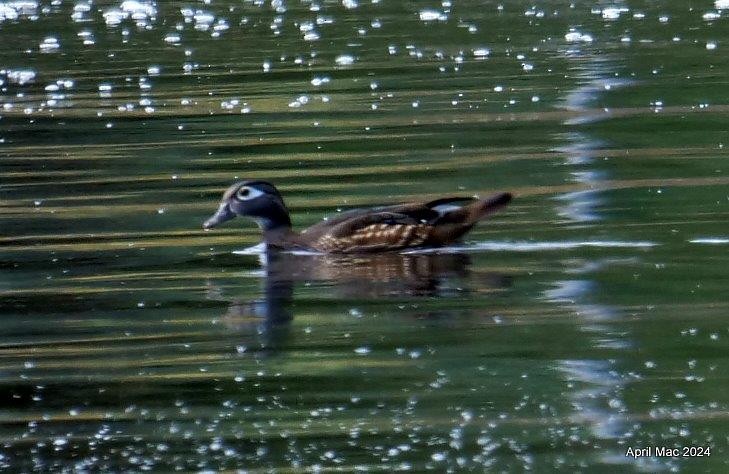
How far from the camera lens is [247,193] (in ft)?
38.7

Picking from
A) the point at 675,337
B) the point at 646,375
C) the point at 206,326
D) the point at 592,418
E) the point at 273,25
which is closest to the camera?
the point at 592,418

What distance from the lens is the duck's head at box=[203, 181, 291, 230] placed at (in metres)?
11.7

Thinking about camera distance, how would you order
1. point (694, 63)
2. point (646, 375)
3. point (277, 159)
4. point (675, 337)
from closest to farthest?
point (646, 375) → point (675, 337) → point (277, 159) → point (694, 63)

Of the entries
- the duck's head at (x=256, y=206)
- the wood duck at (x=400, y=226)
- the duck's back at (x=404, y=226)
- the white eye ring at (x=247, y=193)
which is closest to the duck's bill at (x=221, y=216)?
the duck's head at (x=256, y=206)

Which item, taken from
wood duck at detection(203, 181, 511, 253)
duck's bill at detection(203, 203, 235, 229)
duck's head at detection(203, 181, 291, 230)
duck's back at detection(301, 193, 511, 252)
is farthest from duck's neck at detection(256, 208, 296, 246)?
duck's back at detection(301, 193, 511, 252)

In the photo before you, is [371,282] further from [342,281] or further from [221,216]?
[221,216]

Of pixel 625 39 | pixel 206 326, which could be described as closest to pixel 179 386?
pixel 206 326

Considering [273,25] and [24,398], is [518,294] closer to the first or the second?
[24,398]

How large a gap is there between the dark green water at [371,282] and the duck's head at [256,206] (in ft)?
0.68

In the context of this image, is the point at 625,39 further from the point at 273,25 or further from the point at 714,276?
the point at 714,276

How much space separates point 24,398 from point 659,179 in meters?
6.45

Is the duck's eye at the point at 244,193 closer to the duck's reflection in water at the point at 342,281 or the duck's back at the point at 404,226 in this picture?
the duck's reflection in water at the point at 342,281

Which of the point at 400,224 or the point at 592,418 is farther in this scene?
the point at 400,224

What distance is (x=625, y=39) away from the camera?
27.1 metres
